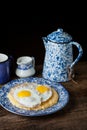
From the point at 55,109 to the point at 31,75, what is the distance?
261 mm

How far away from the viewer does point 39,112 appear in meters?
0.87

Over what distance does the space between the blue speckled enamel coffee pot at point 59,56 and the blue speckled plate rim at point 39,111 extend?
0.05m

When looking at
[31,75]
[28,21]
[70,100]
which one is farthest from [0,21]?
[70,100]

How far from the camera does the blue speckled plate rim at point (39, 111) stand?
2.85ft

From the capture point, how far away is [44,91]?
96 centimetres

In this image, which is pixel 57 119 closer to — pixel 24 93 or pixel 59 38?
pixel 24 93

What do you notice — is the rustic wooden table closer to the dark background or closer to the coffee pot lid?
the coffee pot lid

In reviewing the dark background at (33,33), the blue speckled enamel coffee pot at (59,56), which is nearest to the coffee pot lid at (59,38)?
the blue speckled enamel coffee pot at (59,56)

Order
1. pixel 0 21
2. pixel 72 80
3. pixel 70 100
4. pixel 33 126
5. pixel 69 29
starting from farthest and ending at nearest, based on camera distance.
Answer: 1. pixel 69 29
2. pixel 0 21
3. pixel 72 80
4. pixel 70 100
5. pixel 33 126

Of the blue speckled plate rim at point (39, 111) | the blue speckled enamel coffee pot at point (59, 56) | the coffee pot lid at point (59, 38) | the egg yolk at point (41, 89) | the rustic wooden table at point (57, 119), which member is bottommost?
the rustic wooden table at point (57, 119)

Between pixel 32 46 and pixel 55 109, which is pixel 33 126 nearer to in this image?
pixel 55 109

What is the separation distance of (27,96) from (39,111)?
0.23 ft

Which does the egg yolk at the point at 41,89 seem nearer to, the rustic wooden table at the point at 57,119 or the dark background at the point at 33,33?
the rustic wooden table at the point at 57,119

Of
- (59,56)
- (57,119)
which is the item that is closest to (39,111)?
(57,119)
